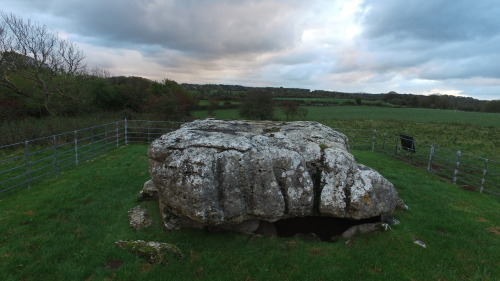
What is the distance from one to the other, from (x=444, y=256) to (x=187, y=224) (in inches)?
220

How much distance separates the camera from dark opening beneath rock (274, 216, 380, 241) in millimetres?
6823

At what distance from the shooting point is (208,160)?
19.9 ft

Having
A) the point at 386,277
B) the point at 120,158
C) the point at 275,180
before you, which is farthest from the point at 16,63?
the point at 386,277

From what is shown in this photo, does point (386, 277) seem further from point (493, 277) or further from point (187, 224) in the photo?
point (187, 224)

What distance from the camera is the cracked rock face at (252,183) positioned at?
594 centimetres

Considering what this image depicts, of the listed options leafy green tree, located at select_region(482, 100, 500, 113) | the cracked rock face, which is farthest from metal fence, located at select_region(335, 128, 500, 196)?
leafy green tree, located at select_region(482, 100, 500, 113)

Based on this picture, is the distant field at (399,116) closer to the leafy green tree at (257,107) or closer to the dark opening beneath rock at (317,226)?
the leafy green tree at (257,107)

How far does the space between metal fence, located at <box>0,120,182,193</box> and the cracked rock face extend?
231 inches

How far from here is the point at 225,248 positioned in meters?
5.91

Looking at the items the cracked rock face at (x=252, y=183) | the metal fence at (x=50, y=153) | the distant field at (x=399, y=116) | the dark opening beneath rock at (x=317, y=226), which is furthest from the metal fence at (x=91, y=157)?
the distant field at (x=399, y=116)

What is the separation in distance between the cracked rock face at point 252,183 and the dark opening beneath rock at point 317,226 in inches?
25.7

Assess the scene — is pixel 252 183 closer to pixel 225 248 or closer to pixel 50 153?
pixel 225 248

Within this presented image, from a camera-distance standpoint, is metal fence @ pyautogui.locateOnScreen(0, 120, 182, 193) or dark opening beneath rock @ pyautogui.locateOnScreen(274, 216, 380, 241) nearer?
dark opening beneath rock @ pyautogui.locateOnScreen(274, 216, 380, 241)

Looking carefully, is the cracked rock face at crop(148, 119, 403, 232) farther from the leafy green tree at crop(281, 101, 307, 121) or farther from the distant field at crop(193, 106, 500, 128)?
the leafy green tree at crop(281, 101, 307, 121)
